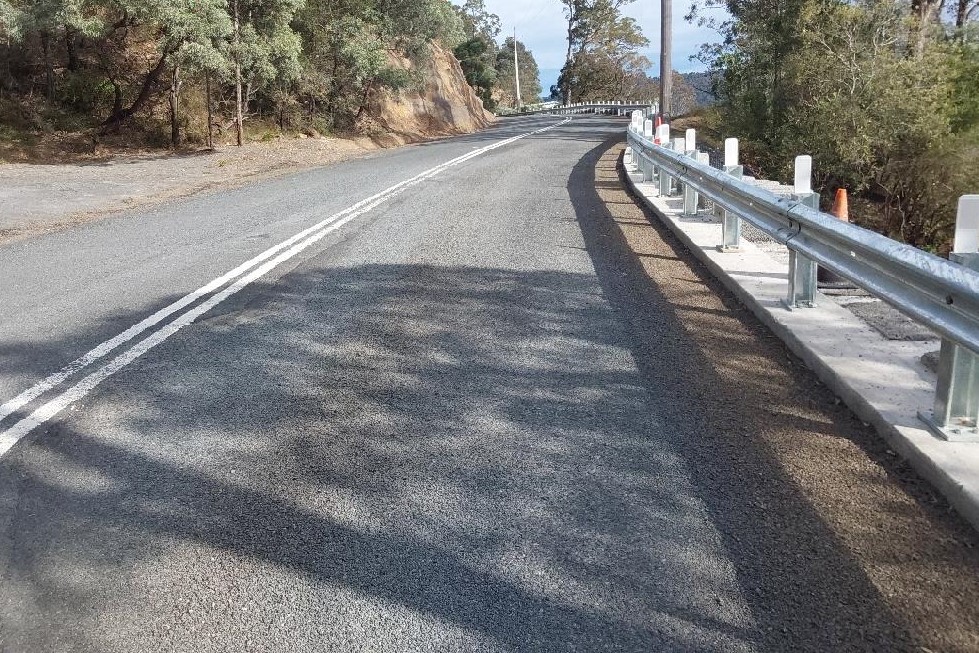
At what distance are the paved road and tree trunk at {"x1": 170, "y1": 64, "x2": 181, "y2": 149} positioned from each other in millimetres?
19333

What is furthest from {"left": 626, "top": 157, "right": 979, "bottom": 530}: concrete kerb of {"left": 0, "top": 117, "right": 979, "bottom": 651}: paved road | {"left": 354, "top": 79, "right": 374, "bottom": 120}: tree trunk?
{"left": 354, "top": 79, "right": 374, "bottom": 120}: tree trunk

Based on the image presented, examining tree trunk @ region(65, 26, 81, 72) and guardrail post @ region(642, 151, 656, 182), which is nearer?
guardrail post @ region(642, 151, 656, 182)

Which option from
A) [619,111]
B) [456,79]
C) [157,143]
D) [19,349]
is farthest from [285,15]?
[619,111]

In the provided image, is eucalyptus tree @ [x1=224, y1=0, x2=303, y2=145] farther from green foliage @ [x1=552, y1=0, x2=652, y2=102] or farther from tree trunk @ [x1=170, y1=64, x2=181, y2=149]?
green foliage @ [x1=552, y1=0, x2=652, y2=102]

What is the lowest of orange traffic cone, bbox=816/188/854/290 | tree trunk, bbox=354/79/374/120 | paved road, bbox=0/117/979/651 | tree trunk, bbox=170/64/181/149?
paved road, bbox=0/117/979/651

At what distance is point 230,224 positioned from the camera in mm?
11211

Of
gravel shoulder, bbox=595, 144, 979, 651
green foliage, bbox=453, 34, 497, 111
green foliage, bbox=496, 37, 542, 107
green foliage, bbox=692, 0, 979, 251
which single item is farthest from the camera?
green foliage, bbox=496, 37, 542, 107

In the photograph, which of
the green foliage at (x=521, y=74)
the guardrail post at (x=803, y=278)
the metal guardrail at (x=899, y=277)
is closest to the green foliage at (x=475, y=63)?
the green foliage at (x=521, y=74)

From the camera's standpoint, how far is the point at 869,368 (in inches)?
180

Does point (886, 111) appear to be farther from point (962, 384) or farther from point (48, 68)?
point (48, 68)

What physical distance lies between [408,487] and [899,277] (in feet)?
8.61

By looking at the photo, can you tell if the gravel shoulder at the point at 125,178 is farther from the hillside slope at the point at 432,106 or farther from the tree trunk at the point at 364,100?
the hillside slope at the point at 432,106

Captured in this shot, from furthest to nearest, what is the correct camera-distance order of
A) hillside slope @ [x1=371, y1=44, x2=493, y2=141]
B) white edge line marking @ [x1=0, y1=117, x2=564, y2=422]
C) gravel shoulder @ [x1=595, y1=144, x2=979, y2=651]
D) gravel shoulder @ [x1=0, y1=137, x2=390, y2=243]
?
hillside slope @ [x1=371, y1=44, x2=493, y2=141] < gravel shoulder @ [x1=0, y1=137, x2=390, y2=243] < white edge line marking @ [x1=0, y1=117, x2=564, y2=422] < gravel shoulder @ [x1=595, y1=144, x2=979, y2=651]

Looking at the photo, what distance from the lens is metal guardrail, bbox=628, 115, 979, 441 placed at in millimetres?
3596
